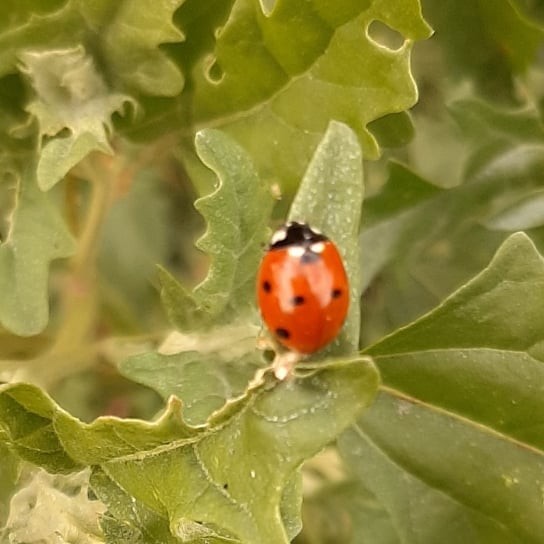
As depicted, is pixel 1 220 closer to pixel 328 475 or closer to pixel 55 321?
pixel 55 321

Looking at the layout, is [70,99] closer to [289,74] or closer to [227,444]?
[289,74]

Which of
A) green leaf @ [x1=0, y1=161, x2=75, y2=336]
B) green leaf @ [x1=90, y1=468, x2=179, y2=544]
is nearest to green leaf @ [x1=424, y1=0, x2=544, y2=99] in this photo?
green leaf @ [x1=0, y1=161, x2=75, y2=336]

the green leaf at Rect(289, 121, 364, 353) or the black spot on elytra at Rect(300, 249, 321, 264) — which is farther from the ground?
the green leaf at Rect(289, 121, 364, 353)

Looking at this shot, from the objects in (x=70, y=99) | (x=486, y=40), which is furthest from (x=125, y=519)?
(x=486, y=40)

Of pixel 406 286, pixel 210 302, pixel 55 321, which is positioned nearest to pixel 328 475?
pixel 406 286

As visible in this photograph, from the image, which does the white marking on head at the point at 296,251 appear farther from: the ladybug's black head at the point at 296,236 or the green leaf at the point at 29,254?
the green leaf at the point at 29,254

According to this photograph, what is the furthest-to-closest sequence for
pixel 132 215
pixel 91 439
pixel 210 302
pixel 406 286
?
pixel 132 215 < pixel 406 286 < pixel 210 302 < pixel 91 439

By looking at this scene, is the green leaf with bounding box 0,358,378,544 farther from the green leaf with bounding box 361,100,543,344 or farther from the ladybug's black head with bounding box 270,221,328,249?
the green leaf with bounding box 361,100,543,344
